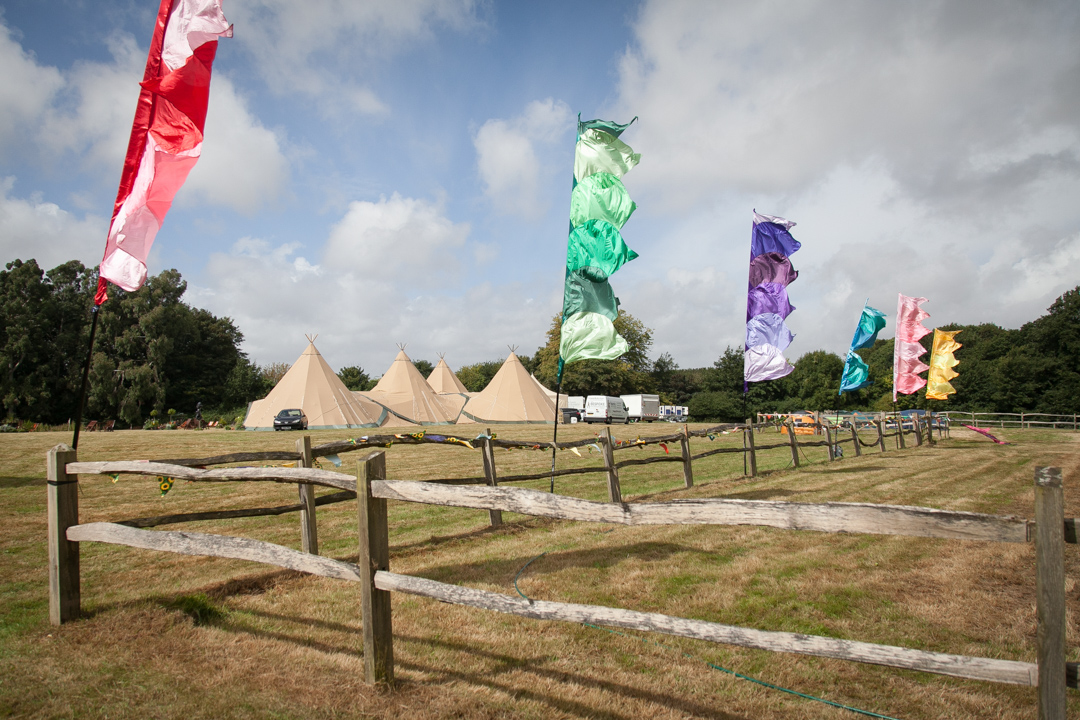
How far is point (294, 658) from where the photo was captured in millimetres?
3320

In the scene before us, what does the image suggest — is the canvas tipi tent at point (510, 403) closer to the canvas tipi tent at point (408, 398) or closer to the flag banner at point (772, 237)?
the canvas tipi tent at point (408, 398)

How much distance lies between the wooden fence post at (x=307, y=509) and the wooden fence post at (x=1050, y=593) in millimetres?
4832

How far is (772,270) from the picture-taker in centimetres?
1149

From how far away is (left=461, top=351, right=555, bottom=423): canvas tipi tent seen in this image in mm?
33062

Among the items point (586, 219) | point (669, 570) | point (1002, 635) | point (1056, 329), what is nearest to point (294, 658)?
point (669, 570)

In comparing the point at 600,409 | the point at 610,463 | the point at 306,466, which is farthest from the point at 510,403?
the point at 306,466

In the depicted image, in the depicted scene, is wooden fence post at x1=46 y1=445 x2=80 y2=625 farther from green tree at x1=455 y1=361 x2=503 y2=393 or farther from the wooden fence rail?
green tree at x1=455 y1=361 x2=503 y2=393

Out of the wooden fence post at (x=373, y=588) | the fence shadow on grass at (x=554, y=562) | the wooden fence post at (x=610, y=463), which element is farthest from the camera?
the wooden fence post at (x=610, y=463)

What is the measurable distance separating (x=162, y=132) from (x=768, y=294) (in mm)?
10241

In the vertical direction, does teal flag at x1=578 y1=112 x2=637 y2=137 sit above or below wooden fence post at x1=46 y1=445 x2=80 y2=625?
above

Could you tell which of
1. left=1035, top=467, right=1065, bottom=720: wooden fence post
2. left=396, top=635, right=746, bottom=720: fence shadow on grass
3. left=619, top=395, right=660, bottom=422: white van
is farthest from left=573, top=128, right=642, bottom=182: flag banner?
left=619, top=395, right=660, bottom=422: white van

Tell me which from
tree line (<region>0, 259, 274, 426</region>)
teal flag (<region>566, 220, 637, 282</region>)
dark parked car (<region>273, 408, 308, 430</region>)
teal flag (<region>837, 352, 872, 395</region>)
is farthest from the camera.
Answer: tree line (<region>0, 259, 274, 426</region>)

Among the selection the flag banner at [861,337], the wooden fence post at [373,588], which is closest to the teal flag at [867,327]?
the flag banner at [861,337]

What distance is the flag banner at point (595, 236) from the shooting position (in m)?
7.99
